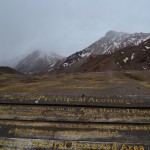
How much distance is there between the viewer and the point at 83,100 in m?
12.7

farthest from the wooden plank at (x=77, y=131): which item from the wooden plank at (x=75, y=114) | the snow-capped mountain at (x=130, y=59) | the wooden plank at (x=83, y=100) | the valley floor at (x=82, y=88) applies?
the snow-capped mountain at (x=130, y=59)

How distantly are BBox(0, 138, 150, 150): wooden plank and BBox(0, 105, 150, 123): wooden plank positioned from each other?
163cm

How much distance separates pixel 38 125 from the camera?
10.5 metres

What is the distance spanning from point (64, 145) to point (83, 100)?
3.82 m

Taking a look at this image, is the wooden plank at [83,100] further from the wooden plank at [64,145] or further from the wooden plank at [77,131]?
the wooden plank at [64,145]

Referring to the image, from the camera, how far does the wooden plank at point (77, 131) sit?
31.1 feet

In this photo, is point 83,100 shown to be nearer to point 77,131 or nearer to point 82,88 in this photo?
point 77,131

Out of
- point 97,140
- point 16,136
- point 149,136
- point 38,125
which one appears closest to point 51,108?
point 38,125

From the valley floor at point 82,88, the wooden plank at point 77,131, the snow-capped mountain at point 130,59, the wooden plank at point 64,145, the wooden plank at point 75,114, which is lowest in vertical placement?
the snow-capped mountain at point 130,59

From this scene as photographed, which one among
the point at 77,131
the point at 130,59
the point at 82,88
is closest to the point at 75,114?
the point at 77,131

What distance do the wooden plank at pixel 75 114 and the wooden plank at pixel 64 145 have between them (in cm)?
163

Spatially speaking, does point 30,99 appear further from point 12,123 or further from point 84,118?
point 84,118

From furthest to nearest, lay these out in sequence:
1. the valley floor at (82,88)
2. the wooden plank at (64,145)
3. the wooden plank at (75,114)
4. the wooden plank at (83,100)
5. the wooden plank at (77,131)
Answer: the valley floor at (82,88), the wooden plank at (83,100), the wooden plank at (75,114), the wooden plank at (77,131), the wooden plank at (64,145)

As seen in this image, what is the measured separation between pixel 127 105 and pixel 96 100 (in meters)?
1.46
